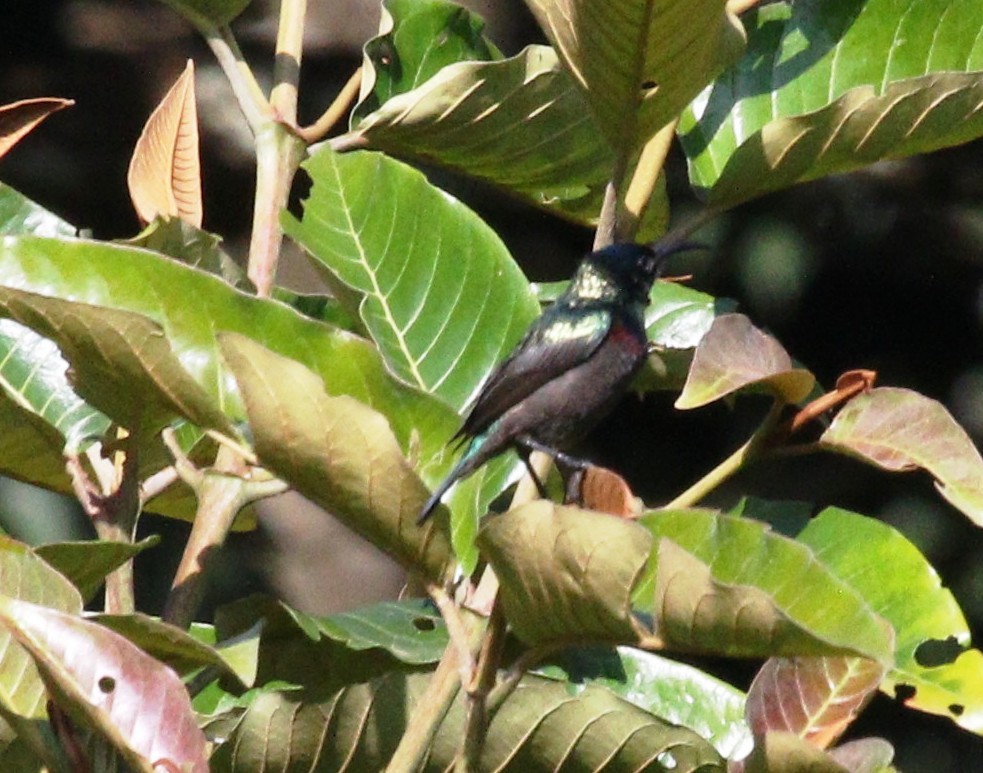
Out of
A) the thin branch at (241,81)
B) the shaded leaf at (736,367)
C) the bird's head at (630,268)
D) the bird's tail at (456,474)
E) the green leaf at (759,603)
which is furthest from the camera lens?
the bird's head at (630,268)

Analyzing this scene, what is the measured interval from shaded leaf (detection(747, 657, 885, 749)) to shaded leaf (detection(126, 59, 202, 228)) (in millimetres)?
695

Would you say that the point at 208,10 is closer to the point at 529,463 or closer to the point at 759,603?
the point at 529,463

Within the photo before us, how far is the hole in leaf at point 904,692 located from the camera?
1400 mm

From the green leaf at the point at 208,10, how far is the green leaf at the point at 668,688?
0.78 m

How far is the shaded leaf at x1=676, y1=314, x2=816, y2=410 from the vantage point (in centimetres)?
120

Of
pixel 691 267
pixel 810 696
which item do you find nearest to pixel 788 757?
pixel 810 696

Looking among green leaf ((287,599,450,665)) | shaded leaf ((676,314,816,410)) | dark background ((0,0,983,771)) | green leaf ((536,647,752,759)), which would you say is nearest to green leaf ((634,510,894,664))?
shaded leaf ((676,314,816,410))

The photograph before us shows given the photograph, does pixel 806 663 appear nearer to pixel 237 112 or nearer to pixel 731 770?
pixel 731 770

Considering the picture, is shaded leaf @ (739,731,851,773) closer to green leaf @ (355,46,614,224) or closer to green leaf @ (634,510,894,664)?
green leaf @ (634,510,894,664)

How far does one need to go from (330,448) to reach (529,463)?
51 centimetres

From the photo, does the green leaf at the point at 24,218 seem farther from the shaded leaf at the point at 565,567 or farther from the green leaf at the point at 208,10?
the shaded leaf at the point at 565,567

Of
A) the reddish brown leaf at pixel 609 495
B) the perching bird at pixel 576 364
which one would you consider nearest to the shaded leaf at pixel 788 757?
the reddish brown leaf at pixel 609 495

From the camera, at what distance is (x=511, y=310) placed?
1.72 m

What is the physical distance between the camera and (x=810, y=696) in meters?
1.22
